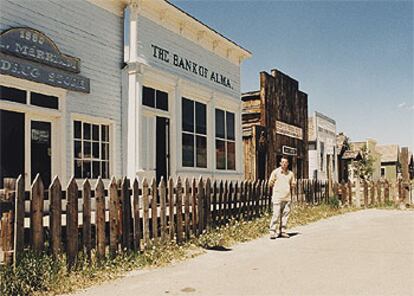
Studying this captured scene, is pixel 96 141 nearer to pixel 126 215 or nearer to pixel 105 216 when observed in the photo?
pixel 126 215

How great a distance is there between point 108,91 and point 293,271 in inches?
240

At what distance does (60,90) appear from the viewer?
31.1 ft

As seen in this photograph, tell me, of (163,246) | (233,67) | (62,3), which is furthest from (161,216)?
(233,67)

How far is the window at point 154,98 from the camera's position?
11.9 m

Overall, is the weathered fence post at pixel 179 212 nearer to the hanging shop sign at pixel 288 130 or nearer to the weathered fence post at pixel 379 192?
the hanging shop sign at pixel 288 130

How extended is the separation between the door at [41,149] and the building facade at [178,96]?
2.03m

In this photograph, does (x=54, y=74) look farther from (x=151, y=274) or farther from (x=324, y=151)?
(x=324, y=151)

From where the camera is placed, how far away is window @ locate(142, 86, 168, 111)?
11.9 meters

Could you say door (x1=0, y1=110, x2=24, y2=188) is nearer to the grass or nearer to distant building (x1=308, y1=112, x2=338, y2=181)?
the grass

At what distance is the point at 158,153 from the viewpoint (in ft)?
41.5

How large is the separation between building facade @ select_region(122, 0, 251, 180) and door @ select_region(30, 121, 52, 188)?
6.65 ft

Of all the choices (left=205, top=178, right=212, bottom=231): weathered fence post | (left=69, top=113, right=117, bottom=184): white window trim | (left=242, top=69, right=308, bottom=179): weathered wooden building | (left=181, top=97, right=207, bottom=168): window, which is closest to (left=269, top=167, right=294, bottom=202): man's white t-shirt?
(left=205, top=178, right=212, bottom=231): weathered fence post

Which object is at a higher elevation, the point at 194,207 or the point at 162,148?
the point at 162,148

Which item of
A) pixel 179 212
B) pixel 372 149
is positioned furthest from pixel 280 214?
pixel 372 149
